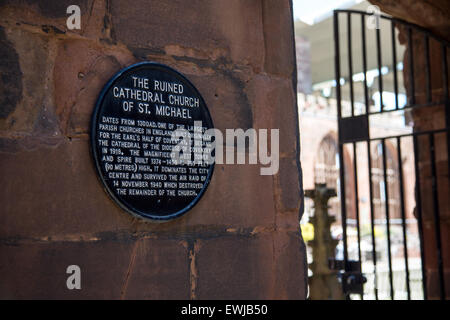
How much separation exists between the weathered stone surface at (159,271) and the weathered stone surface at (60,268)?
50 mm

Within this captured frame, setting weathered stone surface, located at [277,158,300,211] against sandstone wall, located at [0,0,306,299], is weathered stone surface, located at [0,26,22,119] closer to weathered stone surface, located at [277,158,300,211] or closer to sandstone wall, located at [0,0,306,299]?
sandstone wall, located at [0,0,306,299]

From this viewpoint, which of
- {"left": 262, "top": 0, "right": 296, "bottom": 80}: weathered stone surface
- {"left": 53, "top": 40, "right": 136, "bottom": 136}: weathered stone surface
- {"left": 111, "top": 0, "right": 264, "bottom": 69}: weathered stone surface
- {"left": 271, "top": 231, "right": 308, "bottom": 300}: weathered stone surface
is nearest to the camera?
{"left": 53, "top": 40, "right": 136, "bottom": 136}: weathered stone surface

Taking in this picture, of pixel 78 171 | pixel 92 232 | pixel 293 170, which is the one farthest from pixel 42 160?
pixel 293 170

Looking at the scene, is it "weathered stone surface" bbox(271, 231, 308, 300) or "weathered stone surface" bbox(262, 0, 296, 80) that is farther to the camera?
"weathered stone surface" bbox(262, 0, 296, 80)

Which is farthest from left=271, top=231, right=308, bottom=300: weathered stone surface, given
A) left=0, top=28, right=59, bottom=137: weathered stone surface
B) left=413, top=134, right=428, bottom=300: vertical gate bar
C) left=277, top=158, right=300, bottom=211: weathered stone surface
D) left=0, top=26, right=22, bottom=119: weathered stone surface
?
left=413, top=134, right=428, bottom=300: vertical gate bar

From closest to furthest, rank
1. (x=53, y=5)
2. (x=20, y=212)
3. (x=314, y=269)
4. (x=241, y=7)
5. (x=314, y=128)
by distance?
(x=20, y=212) < (x=53, y=5) < (x=241, y=7) < (x=314, y=269) < (x=314, y=128)

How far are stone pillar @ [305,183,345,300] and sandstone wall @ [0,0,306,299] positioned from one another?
2713mm

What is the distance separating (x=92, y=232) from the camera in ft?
7.43

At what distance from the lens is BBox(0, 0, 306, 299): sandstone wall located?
2129 mm

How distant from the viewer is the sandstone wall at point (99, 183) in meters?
2.13

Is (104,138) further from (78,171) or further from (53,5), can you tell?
(53,5)

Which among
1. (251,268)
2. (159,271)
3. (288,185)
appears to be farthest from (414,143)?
(159,271)

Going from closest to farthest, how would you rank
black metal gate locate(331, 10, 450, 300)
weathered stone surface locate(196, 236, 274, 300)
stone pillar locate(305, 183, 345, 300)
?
weathered stone surface locate(196, 236, 274, 300) → black metal gate locate(331, 10, 450, 300) → stone pillar locate(305, 183, 345, 300)

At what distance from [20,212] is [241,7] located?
1510 millimetres
